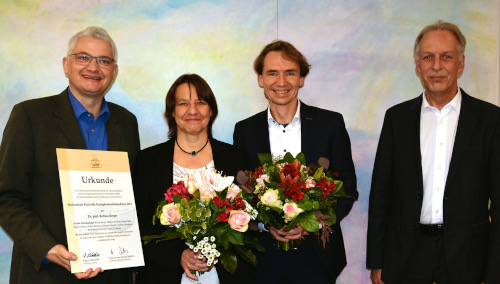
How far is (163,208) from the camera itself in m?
2.64

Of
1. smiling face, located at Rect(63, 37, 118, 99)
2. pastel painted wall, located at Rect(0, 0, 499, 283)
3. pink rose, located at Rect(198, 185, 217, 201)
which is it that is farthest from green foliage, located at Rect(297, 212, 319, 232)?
pastel painted wall, located at Rect(0, 0, 499, 283)

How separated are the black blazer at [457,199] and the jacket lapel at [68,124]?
2.16m

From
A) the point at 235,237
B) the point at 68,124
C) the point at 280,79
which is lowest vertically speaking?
the point at 235,237

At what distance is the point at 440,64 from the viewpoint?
338 centimetres

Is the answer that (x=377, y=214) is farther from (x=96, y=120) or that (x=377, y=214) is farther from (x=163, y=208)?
(x=96, y=120)

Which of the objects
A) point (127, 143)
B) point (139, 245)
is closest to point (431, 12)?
point (127, 143)

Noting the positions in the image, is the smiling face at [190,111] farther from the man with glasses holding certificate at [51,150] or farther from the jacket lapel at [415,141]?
the jacket lapel at [415,141]

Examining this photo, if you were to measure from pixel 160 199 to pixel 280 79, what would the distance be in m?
1.27

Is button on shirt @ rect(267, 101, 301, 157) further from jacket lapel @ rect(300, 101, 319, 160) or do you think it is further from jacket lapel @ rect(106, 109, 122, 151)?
jacket lapel @ rect(106, 109, 122, 151)

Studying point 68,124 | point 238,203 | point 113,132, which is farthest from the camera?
point 113,132

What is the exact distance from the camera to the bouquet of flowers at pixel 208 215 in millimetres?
2617

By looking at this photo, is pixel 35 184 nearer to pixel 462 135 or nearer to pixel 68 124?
pixel 68 124

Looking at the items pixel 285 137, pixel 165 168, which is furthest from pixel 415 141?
pixel 165 168

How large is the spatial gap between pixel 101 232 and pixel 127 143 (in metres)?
0.74
